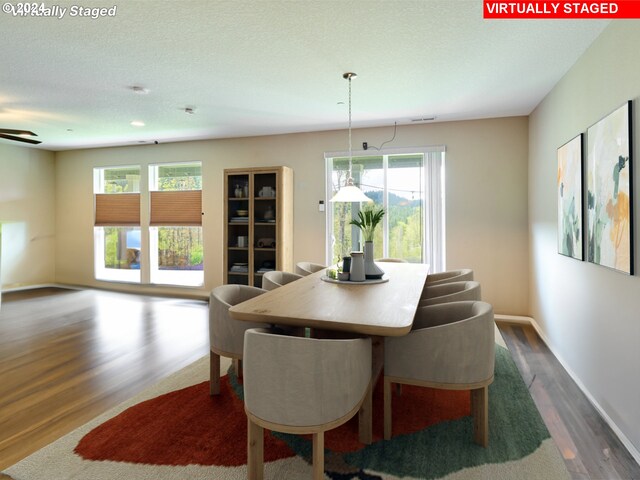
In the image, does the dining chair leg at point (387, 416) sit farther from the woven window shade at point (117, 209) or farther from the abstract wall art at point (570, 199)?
the woven window shade at point (117, 209)

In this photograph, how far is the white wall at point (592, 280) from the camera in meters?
2.14

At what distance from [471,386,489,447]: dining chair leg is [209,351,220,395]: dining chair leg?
1.70 meters

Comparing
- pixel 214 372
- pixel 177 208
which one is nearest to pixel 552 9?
pixel 214 372

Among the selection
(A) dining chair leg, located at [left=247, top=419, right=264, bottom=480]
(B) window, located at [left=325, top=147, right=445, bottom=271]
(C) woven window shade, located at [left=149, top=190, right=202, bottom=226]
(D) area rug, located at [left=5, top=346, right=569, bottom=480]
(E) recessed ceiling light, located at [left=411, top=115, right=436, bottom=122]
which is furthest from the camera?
(C) woven window shade, located at [left=149, top=190, right=202, bottom=226]

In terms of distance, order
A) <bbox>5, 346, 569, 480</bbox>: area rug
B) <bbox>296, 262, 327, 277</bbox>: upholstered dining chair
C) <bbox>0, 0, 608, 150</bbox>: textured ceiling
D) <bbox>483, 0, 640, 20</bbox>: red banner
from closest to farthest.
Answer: <bbox>5, 346, 569, 480</bbox>: area rug, <bbox>483, 0, 640, 20</bbox>: red banner, <bbox>0, 0, 608, 150</bbox>: textured ceiling, <bbox>296, 262, 327, 277</bbox>: upholstered dining chair

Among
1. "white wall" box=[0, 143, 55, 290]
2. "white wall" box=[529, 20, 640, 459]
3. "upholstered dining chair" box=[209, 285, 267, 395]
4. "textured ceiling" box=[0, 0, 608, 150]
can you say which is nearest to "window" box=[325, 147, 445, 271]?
"textured ceiling" box=[0, 0, 608, 150]

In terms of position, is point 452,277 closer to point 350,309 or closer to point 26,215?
point 350,309

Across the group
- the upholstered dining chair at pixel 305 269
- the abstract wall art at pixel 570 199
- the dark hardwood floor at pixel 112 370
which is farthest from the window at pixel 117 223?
the abstract wall art at pixel 570 199

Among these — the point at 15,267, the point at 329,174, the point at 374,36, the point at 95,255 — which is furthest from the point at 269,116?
the point at 15,267

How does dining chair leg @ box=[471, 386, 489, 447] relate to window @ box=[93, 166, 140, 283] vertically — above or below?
below

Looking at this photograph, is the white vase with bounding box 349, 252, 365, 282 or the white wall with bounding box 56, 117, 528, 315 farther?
the white wall with bounding box 56, 117, 528, 315

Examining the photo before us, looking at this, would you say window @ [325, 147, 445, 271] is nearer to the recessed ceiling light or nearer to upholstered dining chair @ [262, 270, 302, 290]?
the recessed ceiling light

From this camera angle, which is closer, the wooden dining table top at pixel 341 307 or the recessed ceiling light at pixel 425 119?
the wooden dining table top at pixel 341 307

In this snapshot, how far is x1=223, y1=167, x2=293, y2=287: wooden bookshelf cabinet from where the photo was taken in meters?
5.27
